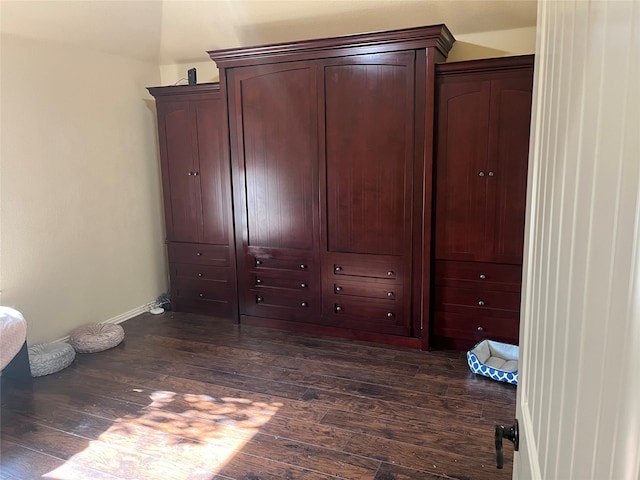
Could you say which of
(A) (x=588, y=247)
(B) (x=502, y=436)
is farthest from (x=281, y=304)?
(A) (x=588, y=247)

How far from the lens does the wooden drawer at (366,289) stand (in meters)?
3.43

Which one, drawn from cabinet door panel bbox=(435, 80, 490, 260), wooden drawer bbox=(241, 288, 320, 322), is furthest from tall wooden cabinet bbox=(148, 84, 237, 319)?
cabinet door panel bbox=(435, 80, 490, 260)

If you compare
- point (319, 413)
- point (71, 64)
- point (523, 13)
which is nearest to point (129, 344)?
point (319, 413)

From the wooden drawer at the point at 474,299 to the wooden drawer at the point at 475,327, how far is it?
0.07 m

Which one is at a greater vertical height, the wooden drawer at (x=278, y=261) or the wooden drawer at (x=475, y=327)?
the wooden drawer at (x=278, y=261)

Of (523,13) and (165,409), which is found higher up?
(523,13)

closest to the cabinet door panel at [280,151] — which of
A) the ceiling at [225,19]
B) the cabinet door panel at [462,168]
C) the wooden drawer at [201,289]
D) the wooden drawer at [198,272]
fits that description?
the ceiling at [225,19]

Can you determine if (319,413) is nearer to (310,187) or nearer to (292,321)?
(292,321)

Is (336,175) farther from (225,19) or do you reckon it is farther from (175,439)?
(175,439)

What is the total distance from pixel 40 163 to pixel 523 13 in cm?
353

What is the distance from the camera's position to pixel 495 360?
3072 millimetres

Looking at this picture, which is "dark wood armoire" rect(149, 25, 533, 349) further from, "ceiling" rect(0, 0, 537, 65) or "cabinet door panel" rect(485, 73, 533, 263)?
"ceiling" rect(0, 0, 537, 65)

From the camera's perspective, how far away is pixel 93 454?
2301mm

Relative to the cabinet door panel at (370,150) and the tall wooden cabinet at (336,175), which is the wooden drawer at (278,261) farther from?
the cabinet door panel at (370,150)
